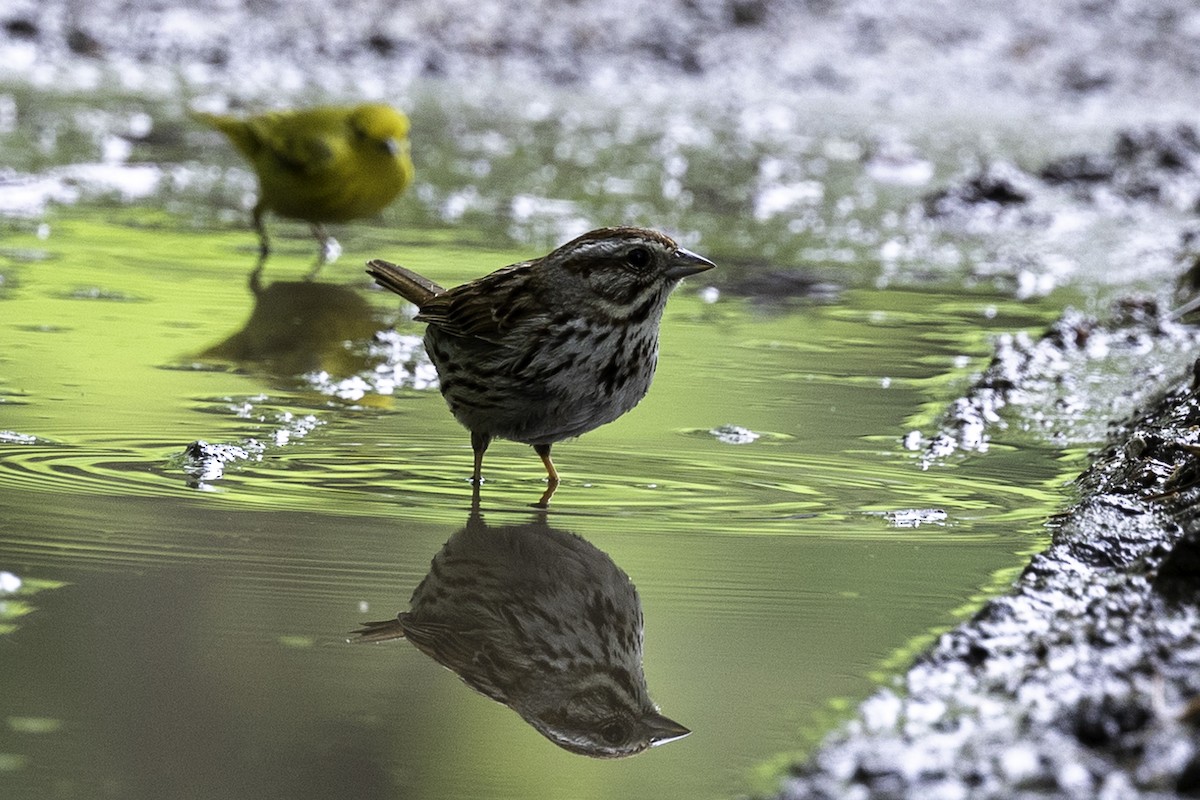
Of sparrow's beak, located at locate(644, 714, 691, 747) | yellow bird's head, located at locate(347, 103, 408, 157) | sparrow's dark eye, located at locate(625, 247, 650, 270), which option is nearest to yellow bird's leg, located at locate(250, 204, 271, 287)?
yellow bird's head, located at locate(347, 103, 408, 157)

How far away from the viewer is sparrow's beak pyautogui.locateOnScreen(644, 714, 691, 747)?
2.89m

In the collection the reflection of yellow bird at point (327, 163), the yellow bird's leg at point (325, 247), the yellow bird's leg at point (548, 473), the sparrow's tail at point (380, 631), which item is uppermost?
the reflection of yellow bird at point (327, 163)

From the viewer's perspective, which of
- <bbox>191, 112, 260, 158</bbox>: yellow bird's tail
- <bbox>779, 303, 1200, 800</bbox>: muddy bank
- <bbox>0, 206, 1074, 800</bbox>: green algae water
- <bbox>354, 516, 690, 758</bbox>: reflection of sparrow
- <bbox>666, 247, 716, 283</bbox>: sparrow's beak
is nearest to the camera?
<bbox>779, 303, 1200, 800</bbox>: muddy bank

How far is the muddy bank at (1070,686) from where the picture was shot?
8.07ft

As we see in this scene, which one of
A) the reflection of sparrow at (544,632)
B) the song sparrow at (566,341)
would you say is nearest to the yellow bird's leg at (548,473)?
the song sparrow at (566,341)

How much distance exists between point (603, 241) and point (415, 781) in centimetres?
211

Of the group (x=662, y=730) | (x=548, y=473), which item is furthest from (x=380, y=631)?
(x=548, y=473)

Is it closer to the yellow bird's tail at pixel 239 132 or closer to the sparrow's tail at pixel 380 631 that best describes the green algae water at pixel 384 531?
the sparrow's tail at pixel 380 631

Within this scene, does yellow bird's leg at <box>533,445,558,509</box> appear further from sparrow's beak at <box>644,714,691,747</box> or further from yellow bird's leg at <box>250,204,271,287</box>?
yellow bird's leg at <box>250,204,271,287</box>

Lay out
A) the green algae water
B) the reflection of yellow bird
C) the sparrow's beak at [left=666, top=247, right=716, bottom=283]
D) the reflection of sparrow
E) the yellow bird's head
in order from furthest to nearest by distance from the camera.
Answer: the yellow bird's head, the reflection of yellow bird, the sparrow's beak at [left=666, top=247, right=716, bottom=283], the reflection of sparrow, the green algae water

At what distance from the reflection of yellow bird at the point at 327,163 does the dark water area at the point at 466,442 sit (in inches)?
9.8

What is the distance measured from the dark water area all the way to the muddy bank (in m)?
0.13

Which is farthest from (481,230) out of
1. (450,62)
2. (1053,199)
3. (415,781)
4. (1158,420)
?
(450,62)

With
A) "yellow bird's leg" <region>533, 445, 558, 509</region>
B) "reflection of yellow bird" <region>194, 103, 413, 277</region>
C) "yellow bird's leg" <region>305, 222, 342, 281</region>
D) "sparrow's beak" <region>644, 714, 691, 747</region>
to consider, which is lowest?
"sparrow's beak" <region>644, 714, 691, 747</region>
